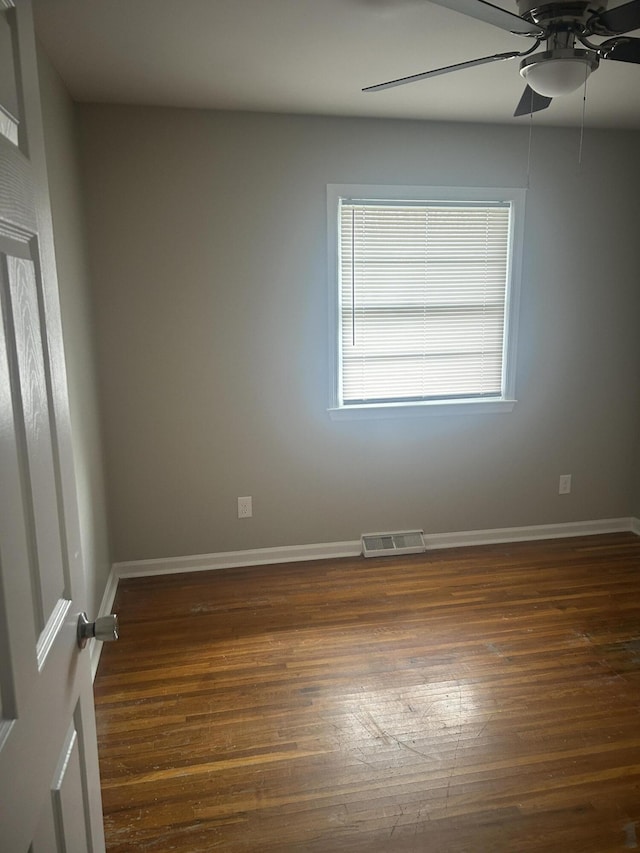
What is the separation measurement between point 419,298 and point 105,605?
2.43 metres

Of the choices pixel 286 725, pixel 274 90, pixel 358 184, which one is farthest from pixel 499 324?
pixel 286 725

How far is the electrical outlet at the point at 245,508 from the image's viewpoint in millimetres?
3568

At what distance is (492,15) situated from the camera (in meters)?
1.59

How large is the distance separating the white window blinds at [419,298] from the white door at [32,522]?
8.44 ft

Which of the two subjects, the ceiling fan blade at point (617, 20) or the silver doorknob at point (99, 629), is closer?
the silver doorknob at point (99, 629)

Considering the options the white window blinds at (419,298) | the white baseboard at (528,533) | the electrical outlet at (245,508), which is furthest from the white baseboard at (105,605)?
the white baseboard at (528,533)

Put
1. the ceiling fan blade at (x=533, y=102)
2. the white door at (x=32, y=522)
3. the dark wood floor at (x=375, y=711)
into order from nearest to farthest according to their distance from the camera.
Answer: the white door at (x=32, y=522) < the dark wood floor at (x=375, y=711) < the ceiling fan blade at (x=533, y=102)

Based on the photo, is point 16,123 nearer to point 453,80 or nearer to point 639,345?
point 453,80

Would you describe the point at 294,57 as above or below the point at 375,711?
above

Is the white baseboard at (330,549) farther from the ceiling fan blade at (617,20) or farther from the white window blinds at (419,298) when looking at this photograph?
the ceiling fan blade at (617,20)

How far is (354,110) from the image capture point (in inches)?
124

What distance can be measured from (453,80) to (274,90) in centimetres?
82

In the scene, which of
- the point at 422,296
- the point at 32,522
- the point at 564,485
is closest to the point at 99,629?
the point at 32,522

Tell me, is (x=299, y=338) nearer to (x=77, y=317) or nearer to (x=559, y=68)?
(x=77, y=317)
